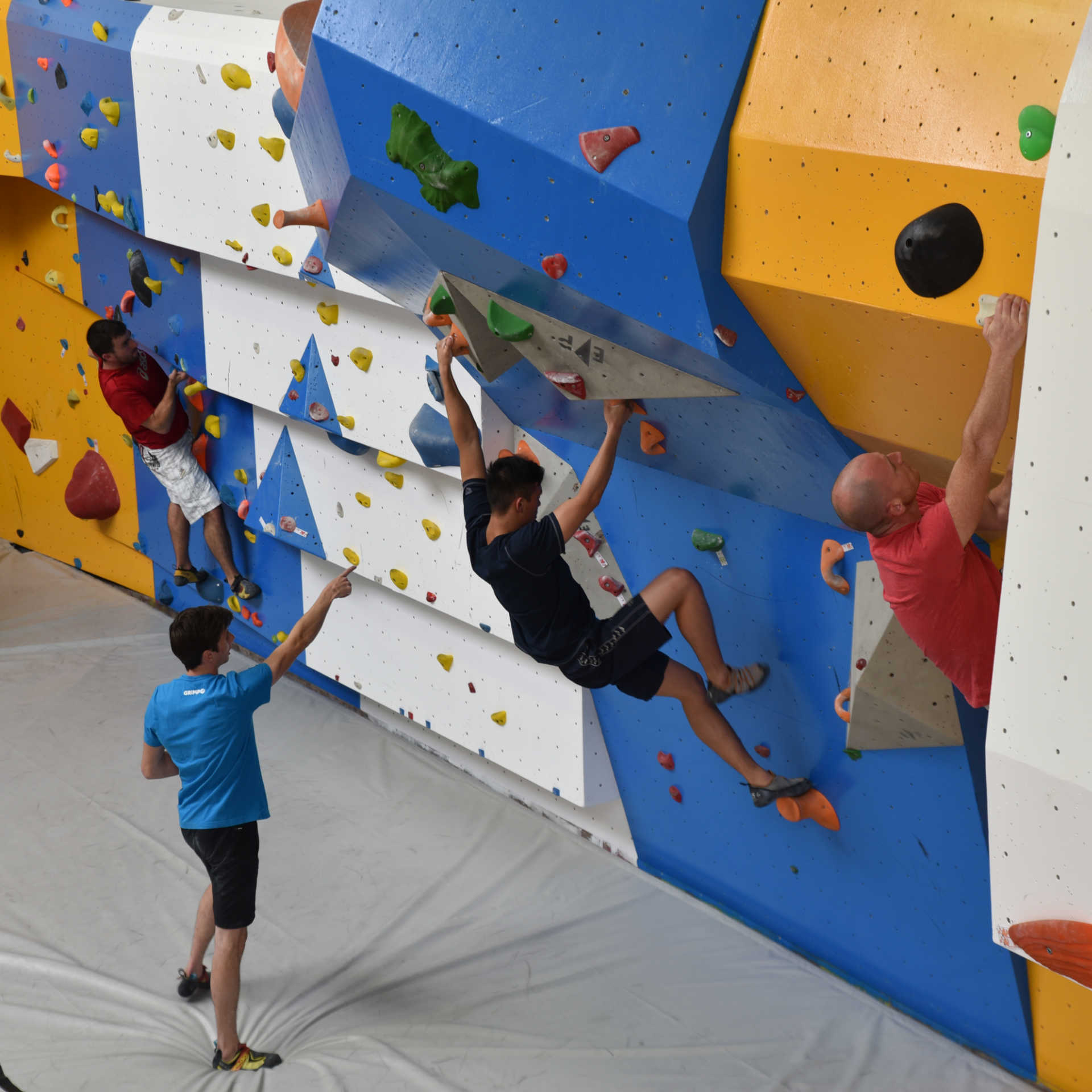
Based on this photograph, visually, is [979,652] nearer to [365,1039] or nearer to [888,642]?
[888,642]

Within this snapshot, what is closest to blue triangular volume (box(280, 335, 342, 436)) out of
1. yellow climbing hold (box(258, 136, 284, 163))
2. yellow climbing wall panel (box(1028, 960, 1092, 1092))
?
yellow climbing hold (box(258, 136, 284, 163))

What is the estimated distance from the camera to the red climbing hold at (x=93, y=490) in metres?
5.50

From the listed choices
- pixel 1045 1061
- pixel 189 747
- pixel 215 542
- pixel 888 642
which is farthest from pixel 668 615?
pixel 215 542

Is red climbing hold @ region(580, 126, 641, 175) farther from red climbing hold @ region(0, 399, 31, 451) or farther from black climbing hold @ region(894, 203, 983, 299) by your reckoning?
red climbing hold @ region(0, 399, 31, 451)

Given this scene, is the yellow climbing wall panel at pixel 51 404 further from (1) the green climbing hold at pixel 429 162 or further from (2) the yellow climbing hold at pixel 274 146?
(1) the green climbing hold at pixel 429 162

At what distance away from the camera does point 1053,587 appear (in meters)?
1.54

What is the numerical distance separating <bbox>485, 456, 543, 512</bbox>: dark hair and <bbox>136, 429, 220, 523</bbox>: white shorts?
230 cm

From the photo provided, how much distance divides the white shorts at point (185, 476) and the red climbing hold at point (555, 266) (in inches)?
112

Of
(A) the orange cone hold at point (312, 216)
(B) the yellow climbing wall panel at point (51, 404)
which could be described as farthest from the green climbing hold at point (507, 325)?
(B) the yellow climbing wall panel at point (51, 404)

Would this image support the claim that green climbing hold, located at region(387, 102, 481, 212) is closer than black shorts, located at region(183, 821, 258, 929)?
Yes

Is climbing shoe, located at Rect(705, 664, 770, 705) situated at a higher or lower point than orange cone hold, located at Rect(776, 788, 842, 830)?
higher

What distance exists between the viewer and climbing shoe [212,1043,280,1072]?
286cm

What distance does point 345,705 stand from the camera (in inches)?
188

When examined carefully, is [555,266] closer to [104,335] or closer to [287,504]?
[287,504]
